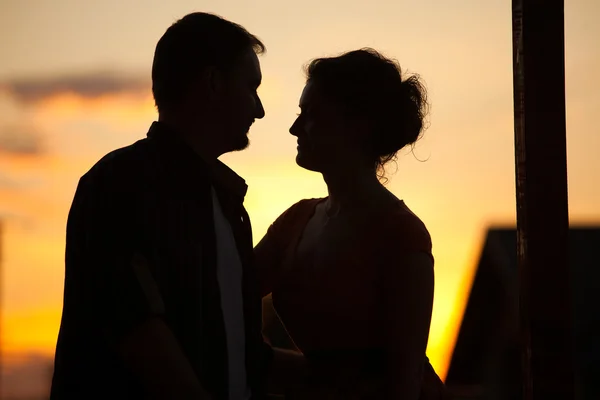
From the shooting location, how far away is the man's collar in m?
2.84

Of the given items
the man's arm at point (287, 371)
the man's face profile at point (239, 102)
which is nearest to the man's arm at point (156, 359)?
the man's face profile at point (239, 102)

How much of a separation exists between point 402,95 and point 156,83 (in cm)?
84

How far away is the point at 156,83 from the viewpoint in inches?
116

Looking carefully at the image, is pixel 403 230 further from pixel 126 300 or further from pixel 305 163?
pixel 126 300

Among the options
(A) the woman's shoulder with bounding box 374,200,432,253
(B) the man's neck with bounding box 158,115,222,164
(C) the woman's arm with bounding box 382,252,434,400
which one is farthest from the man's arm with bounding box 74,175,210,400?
(A) the woman's shoulder with bounding box 374,200,432,253

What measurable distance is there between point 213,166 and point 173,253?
42 centimetres

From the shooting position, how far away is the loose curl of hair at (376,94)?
10.9 feet

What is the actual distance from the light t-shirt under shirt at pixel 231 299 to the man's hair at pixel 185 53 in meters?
0.32

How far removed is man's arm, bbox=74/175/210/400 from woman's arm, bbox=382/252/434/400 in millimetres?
729

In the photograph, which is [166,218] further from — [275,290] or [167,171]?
[275,290]

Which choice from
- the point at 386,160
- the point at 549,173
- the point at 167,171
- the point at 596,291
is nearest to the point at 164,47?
the point at 167,171

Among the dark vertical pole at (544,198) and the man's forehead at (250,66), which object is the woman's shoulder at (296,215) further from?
the dark vertical pole at (544,198)

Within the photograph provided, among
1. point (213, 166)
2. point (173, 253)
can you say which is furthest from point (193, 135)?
point (173, 253)

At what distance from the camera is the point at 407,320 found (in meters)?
3.06
